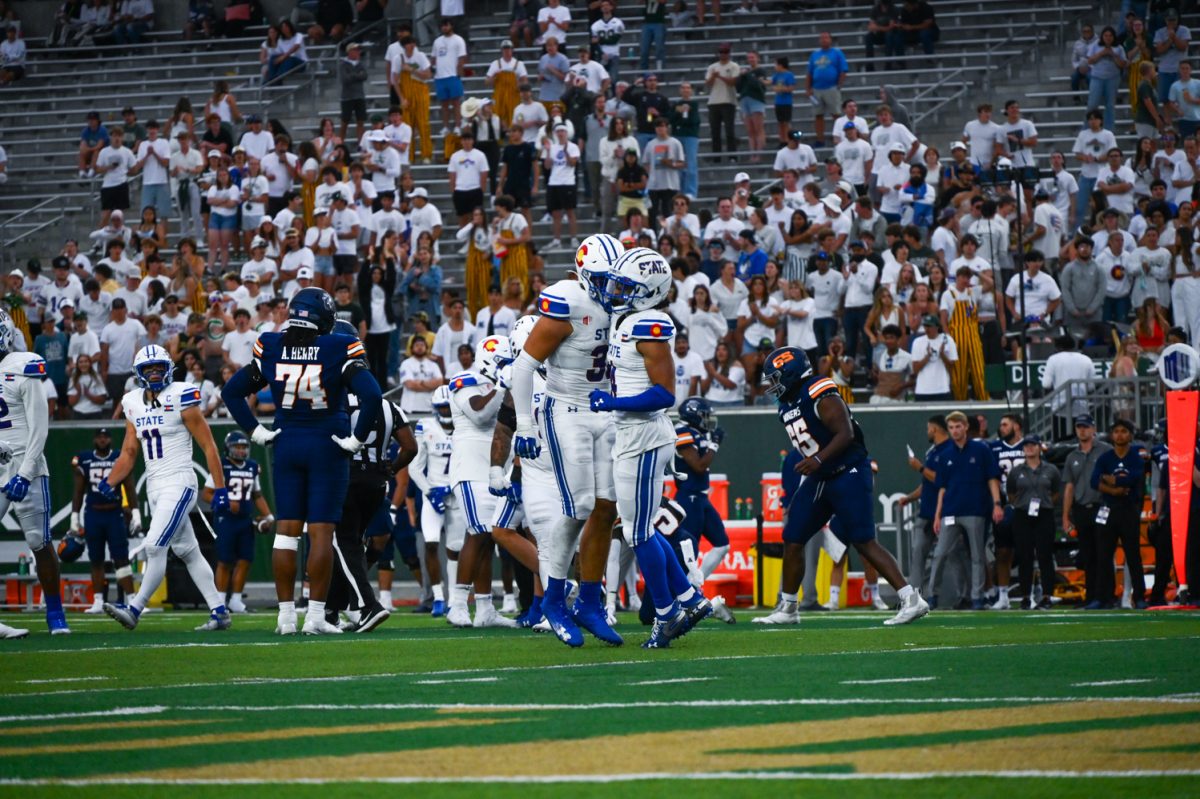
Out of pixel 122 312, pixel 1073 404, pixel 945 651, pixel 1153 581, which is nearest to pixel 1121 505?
pixel 1153 581

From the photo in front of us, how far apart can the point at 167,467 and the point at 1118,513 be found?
349 inches

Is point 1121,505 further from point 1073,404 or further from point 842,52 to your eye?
point 842,52

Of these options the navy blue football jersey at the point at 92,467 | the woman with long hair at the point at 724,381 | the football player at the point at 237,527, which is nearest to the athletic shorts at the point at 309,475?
the football player at the point at 237,527

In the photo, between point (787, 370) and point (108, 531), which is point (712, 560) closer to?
point (787, 370)

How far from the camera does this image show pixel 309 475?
40.5 feet

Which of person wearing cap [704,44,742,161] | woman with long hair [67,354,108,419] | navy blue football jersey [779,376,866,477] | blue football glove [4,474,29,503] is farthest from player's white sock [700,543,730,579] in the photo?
person wearing cap [704,44,742,161]

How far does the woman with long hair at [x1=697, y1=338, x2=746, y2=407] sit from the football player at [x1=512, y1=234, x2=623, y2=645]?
11.1 metres

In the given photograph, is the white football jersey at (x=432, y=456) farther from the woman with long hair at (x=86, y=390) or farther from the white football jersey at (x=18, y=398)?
the woman with long hair at (x=86, y=390)

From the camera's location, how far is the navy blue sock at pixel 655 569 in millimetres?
10453

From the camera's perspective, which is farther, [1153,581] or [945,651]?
[1153,581]

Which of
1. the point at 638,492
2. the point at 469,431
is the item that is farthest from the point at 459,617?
the point at 638,492

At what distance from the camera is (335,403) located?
40.8 feet

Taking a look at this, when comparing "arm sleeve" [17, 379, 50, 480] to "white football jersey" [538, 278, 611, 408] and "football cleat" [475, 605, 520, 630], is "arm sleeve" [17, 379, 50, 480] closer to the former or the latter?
"football cleat" [475, 605, 520, 630]

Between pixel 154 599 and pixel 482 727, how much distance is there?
56.0 ft
